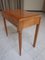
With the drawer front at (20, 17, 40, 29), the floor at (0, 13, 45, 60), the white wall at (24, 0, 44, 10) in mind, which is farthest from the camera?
the white wall at (24, 0, 44, 10)

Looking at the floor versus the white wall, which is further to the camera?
the white wall

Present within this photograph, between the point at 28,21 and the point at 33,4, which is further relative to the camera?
the point at 33,4

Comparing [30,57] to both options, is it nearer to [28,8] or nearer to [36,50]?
[36,50]

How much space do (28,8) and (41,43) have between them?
196cm

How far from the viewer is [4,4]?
10.4ft

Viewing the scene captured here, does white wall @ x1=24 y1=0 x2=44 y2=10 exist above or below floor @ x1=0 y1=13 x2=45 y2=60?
above

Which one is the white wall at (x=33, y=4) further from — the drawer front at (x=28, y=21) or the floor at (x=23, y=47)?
the drawer front at (x=28, y=21)

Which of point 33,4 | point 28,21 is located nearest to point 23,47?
point 28,21

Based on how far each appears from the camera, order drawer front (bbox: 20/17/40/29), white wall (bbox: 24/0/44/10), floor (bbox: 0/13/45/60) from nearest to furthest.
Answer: drawer front (bbox: 20/17/40/29) → floor (bbox: 0/13/45/60) → white wall (bbox: 24/0/44/10)

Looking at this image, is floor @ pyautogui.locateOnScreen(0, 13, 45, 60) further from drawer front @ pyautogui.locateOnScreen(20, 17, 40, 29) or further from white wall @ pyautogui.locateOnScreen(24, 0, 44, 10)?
white wall @ pyautogui.locateOnScreen(24, 0, 44, 10)

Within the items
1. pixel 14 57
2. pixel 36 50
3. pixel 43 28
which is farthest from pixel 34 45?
A: pixel 43 28

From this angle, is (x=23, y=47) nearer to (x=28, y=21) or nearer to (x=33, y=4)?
(x=28, y=21)

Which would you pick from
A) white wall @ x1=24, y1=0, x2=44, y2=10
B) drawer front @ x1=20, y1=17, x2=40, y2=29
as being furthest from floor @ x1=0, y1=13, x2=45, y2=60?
white wall @ x1=24, y1=0, x2=44, y2=10

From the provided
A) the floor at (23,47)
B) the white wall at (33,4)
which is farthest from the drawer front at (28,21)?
the white wall at (33,4)
